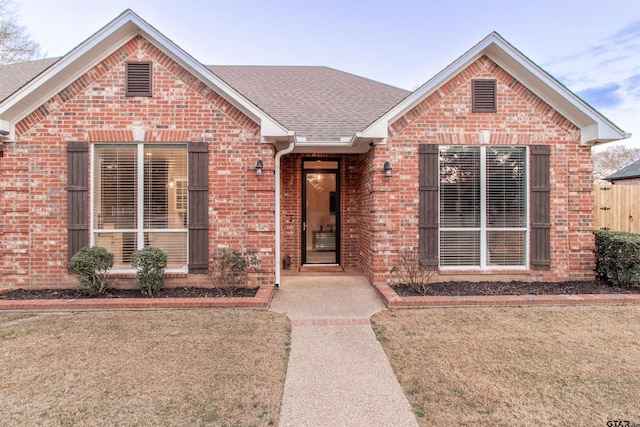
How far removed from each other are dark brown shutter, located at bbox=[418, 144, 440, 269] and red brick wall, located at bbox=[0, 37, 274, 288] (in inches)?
116

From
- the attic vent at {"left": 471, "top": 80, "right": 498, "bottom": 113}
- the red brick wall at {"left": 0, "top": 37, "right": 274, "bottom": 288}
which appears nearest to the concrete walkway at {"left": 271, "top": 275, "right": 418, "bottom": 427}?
the red brick wall at {"left": 0, "top": 37, "right": 274, "bottom": 288}

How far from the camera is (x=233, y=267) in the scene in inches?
218

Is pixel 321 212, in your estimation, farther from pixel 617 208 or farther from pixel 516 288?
pixel 617 208

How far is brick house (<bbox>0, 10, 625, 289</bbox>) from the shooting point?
562cm

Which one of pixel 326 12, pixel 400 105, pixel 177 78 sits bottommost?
pixel 400 105

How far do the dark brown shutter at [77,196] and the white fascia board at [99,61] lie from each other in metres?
0.96

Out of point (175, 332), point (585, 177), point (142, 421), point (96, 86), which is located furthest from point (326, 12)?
point (142, 421)

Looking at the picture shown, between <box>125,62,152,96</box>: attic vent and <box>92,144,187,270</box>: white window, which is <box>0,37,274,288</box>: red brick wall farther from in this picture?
<box>92,144,187,270</box>: white window

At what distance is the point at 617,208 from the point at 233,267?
9946 mm

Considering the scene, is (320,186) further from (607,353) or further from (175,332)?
(607,353)

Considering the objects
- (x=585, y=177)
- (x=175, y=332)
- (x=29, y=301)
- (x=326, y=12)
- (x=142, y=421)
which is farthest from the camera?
(x=326, y=12)

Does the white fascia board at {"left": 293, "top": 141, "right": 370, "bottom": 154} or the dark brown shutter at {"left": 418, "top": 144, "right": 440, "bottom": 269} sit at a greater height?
the white fascia board at {"left": 293, "top": 141, "right": 370, "bottom": 154}

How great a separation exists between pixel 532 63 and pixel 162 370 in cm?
739

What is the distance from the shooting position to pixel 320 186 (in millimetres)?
7871
